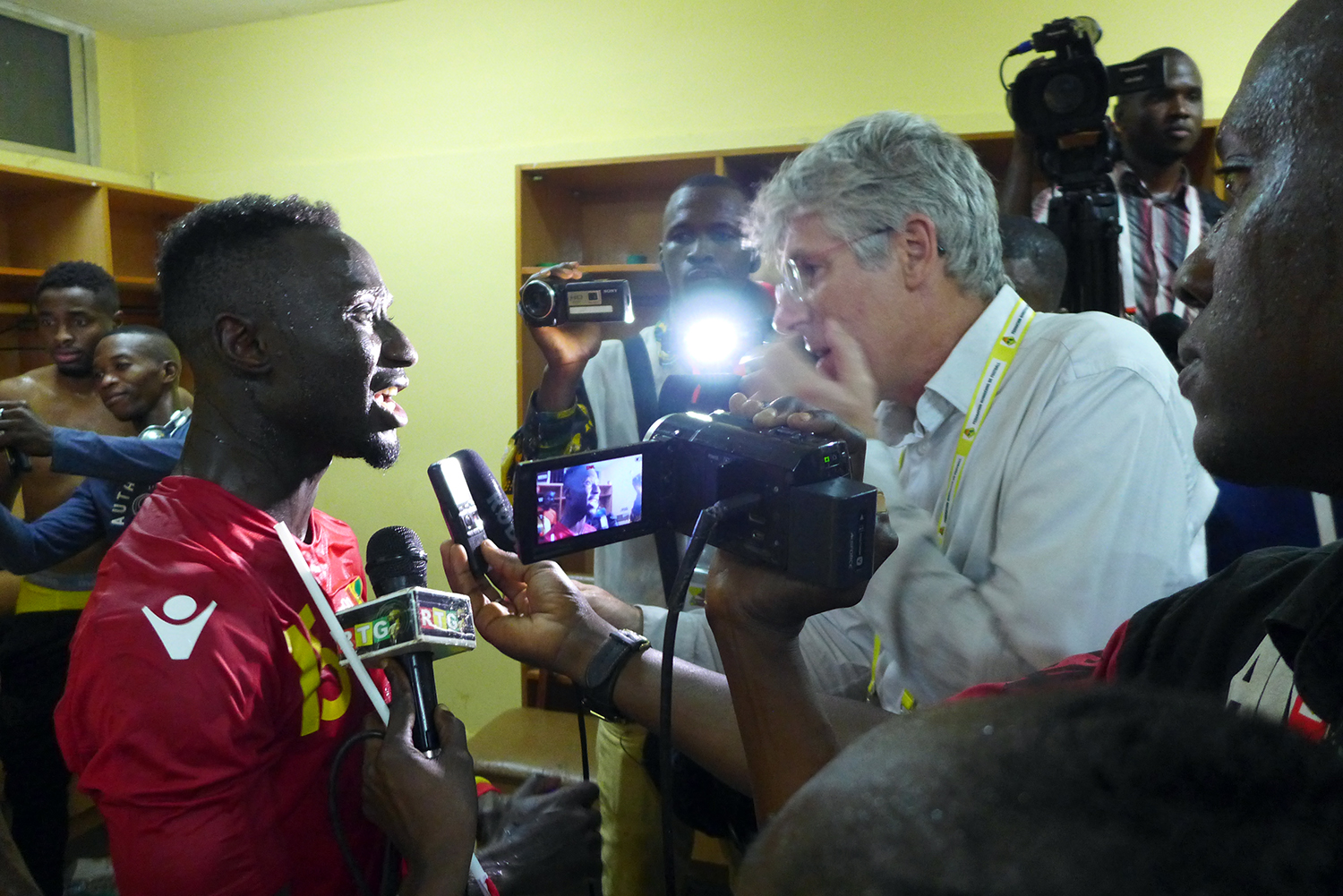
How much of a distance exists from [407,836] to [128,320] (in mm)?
3854

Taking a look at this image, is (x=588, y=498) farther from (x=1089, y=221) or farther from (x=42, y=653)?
(x=42, y=653)

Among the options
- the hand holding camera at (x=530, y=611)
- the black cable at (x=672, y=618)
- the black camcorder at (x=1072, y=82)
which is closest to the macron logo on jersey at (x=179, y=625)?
the hand holding camera at (x=530, y=611)

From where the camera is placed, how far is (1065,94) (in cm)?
191

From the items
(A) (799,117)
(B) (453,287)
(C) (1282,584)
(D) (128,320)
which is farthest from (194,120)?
(C) (1282,584)

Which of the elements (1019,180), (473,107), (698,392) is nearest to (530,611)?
(698,392)

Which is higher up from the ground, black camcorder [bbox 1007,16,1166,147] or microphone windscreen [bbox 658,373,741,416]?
black camcorder [bbox 1007,16,1166,147]

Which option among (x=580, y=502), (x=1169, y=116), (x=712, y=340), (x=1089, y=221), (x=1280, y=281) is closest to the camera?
(x=1280, y=281)

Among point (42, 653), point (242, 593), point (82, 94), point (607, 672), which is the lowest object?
point (42, 653)

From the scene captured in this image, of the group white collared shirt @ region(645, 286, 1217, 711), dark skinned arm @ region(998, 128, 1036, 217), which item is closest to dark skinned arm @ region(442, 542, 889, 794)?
white collared shirt @ region(645, 286, 1217, 711)

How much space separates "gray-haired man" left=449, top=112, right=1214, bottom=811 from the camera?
101cm

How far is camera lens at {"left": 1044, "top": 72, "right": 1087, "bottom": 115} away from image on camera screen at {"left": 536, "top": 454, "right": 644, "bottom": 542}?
4.99 ft

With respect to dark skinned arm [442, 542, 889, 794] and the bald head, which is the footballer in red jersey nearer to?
dark skinned arm [442, 542, 889, 794]

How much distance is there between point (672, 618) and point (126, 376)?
111 inches

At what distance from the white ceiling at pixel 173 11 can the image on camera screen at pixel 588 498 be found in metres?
3.72
